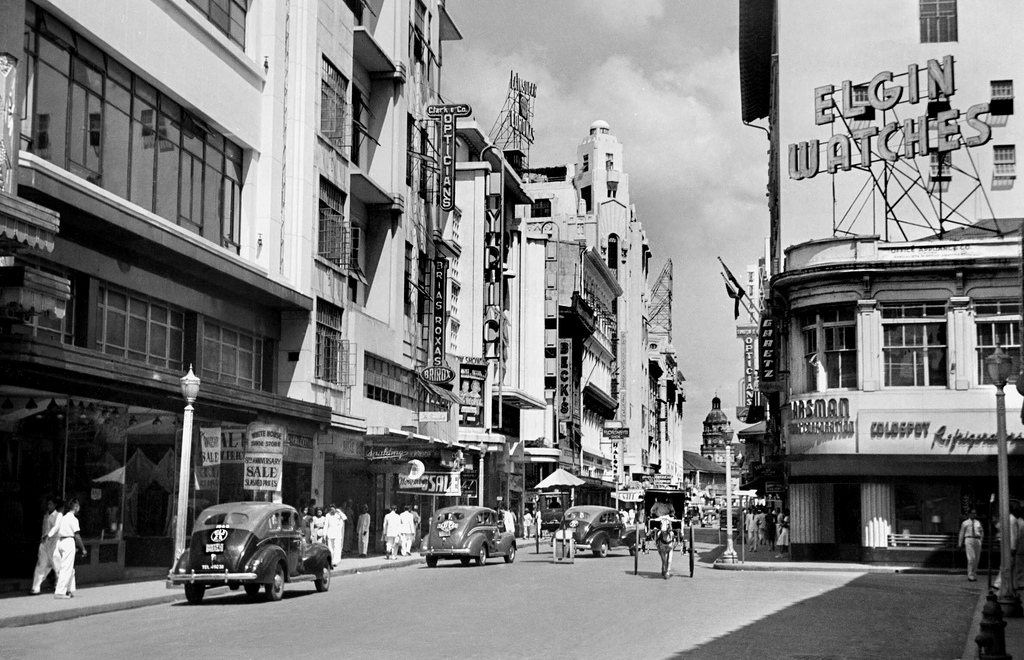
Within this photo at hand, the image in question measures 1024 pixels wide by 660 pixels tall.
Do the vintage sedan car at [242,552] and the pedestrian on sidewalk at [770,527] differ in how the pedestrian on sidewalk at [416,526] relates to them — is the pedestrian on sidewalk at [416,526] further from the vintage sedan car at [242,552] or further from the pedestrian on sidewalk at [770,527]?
the vintage sedan car at [242,552]

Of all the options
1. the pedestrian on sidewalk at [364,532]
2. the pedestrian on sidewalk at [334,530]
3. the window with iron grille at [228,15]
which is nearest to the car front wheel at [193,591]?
the pedestrian on sidewalk at [334,530]

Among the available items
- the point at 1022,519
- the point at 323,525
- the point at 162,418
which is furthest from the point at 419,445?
the point at 1022,519

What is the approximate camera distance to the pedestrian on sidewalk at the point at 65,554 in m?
22.4

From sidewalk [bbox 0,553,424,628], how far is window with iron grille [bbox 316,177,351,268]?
571 inches

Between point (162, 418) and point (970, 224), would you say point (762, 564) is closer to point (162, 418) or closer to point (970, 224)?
point (970, 224)

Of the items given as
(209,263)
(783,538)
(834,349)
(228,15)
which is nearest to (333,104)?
(228,15)

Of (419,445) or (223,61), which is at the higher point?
(223,61)

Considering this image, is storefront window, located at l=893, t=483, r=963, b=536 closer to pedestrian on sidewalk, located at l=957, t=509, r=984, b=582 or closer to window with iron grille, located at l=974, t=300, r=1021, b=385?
window with iron grille, located at l=974, t=300, r=1021, b=385

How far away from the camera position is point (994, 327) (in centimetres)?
3916

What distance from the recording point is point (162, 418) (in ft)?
95.0

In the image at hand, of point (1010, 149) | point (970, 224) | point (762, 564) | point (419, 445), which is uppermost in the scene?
point (1010, 149)

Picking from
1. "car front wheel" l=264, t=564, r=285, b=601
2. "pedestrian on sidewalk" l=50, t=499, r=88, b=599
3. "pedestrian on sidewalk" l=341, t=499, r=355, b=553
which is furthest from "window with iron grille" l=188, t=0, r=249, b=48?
"car front wheel" l=264, t=564, r=285, b=601

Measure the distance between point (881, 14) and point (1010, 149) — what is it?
21.4 ft

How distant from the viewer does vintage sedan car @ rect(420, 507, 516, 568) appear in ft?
121
